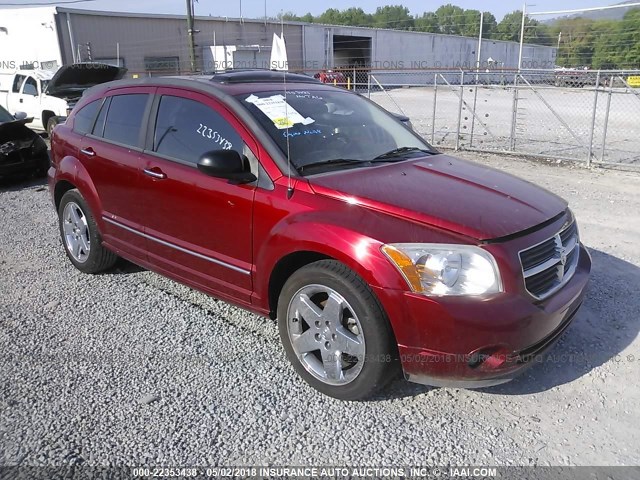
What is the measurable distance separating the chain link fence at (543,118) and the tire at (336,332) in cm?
826

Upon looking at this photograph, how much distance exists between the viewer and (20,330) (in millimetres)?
4012

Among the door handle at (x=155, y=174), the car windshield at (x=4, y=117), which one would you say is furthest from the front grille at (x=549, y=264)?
the car windshield at (x=4, y=117)

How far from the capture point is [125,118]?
4.43m

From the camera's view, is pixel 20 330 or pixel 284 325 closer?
pixel 284 325

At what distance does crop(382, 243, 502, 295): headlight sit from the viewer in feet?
8.86

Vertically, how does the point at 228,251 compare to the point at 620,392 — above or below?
above

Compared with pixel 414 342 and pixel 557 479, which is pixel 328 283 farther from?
pixel 557 479

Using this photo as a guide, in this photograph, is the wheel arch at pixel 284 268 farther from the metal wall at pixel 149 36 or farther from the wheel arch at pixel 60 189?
the metal wall at pixel 149 36

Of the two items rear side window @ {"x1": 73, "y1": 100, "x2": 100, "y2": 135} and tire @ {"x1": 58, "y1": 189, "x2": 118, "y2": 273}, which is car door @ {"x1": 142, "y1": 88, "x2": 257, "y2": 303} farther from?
rear side window @ {"x1": 73, "y1": 100, "x2": 100, "y2": 135}

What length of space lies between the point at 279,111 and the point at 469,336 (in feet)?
6.44

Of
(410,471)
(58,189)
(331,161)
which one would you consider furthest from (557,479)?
(58,189)

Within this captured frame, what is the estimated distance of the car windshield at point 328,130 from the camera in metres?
3.49

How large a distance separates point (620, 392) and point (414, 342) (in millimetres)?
1445

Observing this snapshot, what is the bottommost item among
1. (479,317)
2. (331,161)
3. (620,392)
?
(620,392)
